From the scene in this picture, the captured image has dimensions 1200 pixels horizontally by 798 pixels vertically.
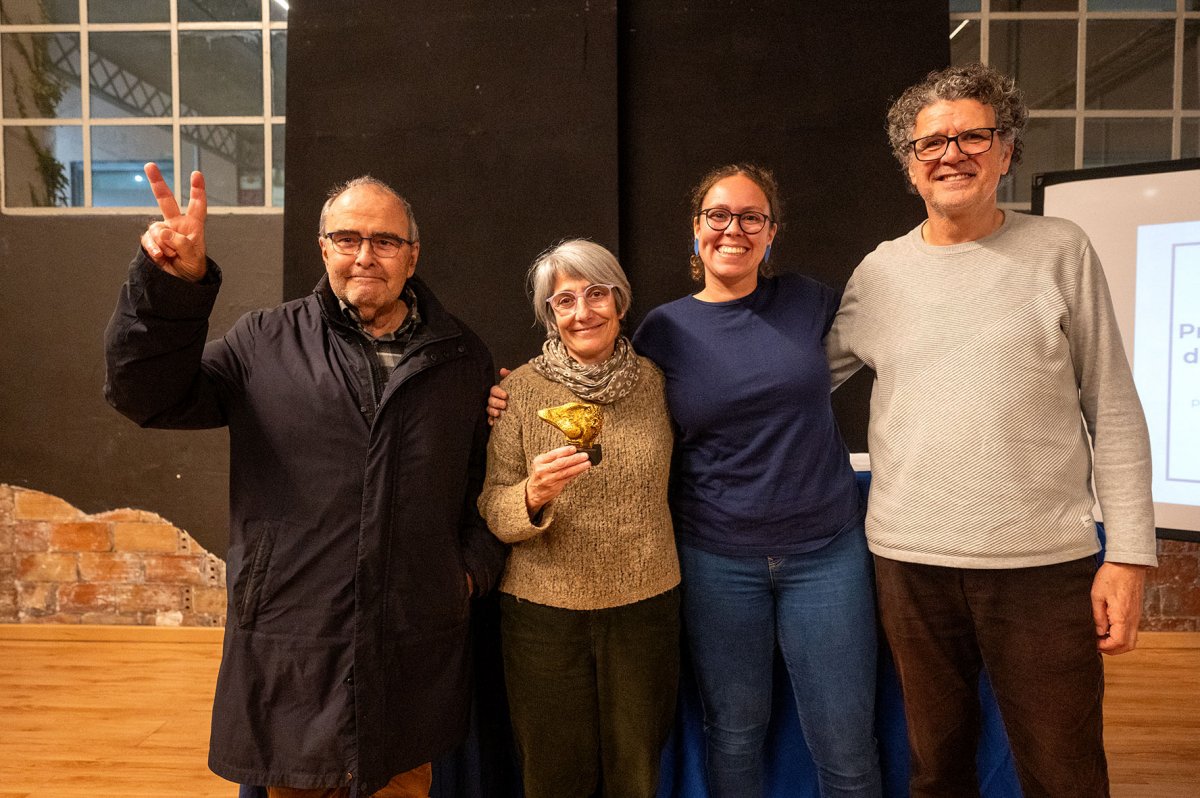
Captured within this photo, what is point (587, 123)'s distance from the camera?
9.34 ft

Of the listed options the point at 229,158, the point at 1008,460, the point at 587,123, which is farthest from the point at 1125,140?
the point at 229,158

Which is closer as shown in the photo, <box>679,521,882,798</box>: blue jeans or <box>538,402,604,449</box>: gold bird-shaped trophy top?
<box>538,402,604,449</box>: gold bird-shaped trophy top

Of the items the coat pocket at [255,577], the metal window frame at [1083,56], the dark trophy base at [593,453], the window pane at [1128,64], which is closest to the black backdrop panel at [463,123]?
the dark trophy base at [593,453]

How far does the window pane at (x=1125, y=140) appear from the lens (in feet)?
11.6

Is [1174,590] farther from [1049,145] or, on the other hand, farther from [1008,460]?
[1008,460]

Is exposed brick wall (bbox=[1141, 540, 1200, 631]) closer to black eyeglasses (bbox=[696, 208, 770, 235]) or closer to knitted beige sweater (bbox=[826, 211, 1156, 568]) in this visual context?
knitted beige sweater (bbox=[826, 211, 1156, 568])

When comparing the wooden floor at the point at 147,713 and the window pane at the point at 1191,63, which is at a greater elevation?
the window pane at the point at 1191,63

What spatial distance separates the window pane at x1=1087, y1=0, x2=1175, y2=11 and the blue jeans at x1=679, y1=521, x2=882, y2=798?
11.0 ft

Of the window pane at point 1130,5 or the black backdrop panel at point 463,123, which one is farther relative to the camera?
the window pane at point 1130,5

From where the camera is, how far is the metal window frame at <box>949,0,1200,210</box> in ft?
11.4

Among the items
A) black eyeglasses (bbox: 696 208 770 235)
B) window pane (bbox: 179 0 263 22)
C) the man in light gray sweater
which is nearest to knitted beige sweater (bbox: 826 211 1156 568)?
the man in light gray sweater

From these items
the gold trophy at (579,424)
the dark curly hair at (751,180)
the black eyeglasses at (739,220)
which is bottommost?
the gold trophy at (579,424)

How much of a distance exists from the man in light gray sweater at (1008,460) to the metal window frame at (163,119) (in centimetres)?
327

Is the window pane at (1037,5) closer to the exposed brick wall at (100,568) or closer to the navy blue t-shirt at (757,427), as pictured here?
the navy blue t-shirt at (757,427)
